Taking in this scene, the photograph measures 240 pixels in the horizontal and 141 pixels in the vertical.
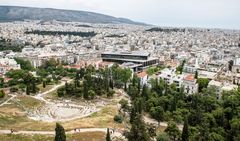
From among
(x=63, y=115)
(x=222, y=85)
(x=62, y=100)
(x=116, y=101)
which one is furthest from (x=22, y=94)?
(x=222, y=85)

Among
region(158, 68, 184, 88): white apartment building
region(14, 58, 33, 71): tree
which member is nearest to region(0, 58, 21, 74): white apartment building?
region(14, 58, 33, 71): tree

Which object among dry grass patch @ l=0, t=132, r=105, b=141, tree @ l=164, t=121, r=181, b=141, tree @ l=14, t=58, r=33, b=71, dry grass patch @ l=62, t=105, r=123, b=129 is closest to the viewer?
dry grass patch @ l=0, t=132, r=105, b=141

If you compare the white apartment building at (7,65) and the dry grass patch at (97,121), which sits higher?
the white apartment building at (7,65)

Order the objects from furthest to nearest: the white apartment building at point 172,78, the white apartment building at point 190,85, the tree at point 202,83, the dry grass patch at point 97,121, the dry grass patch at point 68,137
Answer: the white apartment building at point 172,78, the tree at point 202,83, the white apartment building at point 190,85, the dry grass patch at point 97,121, the dry grass patch at point 68,137

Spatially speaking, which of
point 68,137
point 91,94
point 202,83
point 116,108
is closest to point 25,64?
point 91,94

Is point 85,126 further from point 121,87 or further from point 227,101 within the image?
point 121,87

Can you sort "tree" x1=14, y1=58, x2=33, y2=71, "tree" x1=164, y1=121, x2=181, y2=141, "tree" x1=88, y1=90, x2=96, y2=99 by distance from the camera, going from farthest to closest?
"tree" x1=14, y1=58, x2=33, y2=71
"tree" x1=88, y1=90, x2=96, y2=99
"tree" x1=164, y1=121, x2=181, y2=141

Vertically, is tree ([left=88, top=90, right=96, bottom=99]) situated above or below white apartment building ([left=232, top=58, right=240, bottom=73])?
below

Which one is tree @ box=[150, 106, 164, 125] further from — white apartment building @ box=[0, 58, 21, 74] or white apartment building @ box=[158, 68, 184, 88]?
white apartment building @ box=[0, 58, 21, 74]

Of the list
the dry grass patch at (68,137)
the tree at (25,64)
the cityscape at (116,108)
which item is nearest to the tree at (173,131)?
the cityscape at (116,108)

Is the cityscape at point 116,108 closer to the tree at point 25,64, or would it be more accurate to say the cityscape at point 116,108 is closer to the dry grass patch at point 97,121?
the dry grass patch at point 97,121

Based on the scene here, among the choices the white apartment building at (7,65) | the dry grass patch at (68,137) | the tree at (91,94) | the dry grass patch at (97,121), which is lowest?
the dry grass patch at (97,121)
